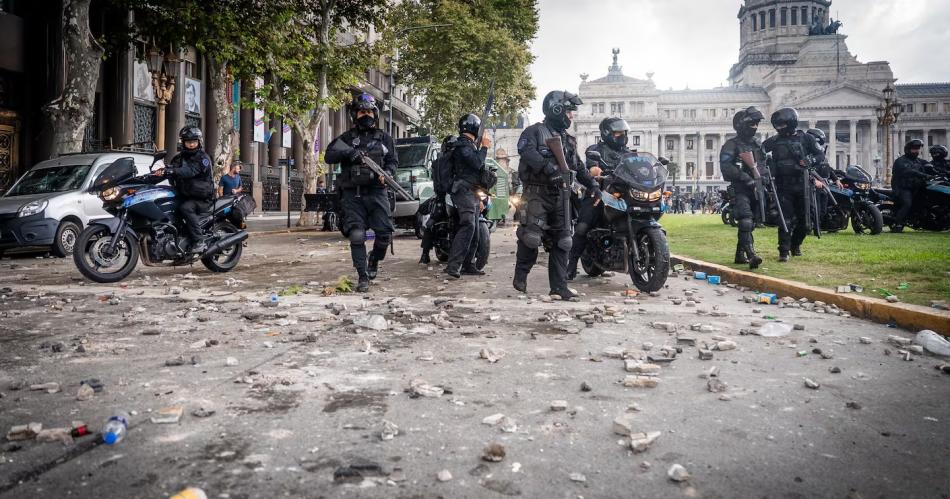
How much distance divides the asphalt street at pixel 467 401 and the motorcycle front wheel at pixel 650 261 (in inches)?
32.8

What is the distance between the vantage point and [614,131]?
8.87 meters

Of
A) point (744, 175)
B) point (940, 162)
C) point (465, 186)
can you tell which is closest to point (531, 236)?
point (465, 186)

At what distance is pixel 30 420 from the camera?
10.0 ft

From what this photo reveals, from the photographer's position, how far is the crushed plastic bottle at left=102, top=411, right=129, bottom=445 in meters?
2.77

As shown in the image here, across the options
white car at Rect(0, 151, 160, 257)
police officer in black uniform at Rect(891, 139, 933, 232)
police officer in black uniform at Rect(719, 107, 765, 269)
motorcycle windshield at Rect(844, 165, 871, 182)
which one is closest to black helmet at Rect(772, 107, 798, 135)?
police officer in black uniform at Rect(719, 107, 765, 269)

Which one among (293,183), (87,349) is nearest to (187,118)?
(293,183)

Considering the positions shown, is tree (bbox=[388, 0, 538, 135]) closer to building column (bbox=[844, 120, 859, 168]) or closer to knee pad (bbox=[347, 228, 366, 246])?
knee pad (bbox=[347, 228, 366, 246])

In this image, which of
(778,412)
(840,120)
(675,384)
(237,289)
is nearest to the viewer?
(778,412)

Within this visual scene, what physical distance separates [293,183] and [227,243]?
28830 millimetres

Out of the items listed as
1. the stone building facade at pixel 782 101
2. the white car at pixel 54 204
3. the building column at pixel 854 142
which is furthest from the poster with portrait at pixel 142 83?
the building column at pixel 854 142

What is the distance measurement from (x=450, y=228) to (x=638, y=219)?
3.58 meters

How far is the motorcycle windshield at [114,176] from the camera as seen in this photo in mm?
8297

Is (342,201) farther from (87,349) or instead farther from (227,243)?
(87,349)

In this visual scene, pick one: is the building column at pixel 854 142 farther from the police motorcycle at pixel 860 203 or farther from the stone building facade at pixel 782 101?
the police motorcycle at pixel 860 203
